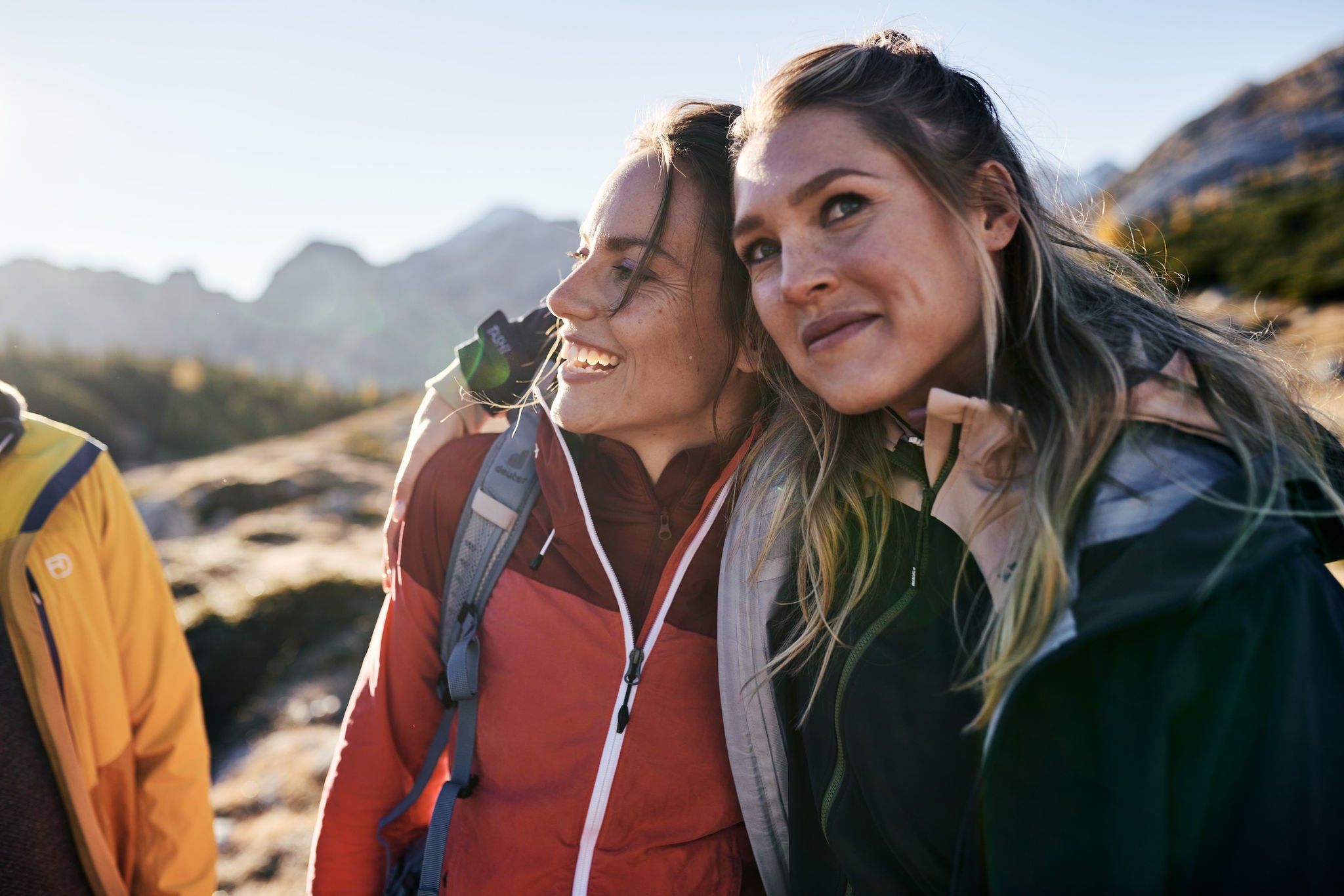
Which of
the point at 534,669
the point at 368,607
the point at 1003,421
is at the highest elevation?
the point at 1003,421

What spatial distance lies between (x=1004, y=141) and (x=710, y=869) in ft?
6.73

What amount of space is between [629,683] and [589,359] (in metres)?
0.92

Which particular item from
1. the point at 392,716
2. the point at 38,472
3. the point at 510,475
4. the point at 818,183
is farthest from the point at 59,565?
the point at 818,183

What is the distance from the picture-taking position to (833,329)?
1601 mm

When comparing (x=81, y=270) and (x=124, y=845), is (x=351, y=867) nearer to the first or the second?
(x=124, y=845)

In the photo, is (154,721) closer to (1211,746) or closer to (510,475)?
(510,475)

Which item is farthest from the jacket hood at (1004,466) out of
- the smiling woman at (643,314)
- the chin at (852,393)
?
the smiling woman at (643,314)

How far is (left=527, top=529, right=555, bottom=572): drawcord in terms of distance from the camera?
1908 millimetres

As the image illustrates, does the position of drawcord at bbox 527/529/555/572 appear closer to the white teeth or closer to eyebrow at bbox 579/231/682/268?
the white teeth

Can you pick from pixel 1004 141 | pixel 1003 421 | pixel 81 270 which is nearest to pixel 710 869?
pixel 1003 421

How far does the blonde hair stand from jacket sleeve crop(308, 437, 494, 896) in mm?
978

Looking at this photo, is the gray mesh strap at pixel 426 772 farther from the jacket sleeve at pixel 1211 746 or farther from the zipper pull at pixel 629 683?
the jacket sleeve at pixel 1211 746

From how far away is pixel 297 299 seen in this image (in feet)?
253

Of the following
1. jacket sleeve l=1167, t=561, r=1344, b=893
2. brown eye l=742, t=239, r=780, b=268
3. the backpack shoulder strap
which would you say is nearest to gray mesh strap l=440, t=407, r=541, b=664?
the backpack shoulder strap
